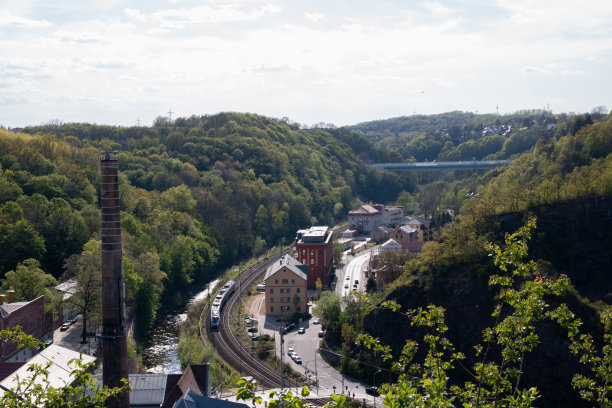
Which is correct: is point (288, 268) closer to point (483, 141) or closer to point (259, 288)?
point (259, 288)

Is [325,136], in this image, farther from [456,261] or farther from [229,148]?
[456,261]

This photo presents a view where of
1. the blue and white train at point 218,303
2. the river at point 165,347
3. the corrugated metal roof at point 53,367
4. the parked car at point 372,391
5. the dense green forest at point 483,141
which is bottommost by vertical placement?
the river at point 165,347

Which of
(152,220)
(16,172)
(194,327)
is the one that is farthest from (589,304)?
(16,172)

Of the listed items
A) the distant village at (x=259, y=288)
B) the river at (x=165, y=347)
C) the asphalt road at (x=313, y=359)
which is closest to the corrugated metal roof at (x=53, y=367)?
the distant village at (x=259, y=288)

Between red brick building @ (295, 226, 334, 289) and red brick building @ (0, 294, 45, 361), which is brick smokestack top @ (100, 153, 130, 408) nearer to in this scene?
red brick building @ (0, 294, 45, 361)

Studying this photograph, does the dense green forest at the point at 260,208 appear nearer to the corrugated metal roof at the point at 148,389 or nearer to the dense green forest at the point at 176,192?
the dense green forest at the point at 176,192

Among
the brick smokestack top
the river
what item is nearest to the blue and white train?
the river

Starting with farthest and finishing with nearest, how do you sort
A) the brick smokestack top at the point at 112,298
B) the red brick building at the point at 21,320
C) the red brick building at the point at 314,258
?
the red brick building at the point at 314,258 → the red brick building at the point at 21,320 → the brick smokestack top at the point at 112,298

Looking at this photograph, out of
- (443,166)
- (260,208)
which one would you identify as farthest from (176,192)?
(443,166)
